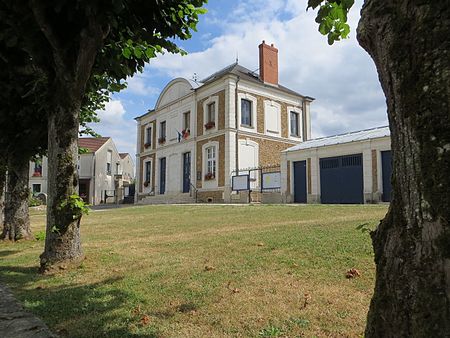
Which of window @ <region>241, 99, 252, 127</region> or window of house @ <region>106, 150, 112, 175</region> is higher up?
window @ <region>241, 99, 252, 127</region>

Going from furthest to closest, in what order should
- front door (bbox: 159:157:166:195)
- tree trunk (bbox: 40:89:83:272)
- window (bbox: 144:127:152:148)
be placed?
window (bbox: 144:127:152:148) → front door (bbox: 159:157:166:195) → tree trunk (bbox: 40:89:83:272)

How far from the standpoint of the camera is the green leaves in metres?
3.66

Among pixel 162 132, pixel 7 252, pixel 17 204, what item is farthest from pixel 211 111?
pixel 7 252

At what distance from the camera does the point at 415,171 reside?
5.37 ft

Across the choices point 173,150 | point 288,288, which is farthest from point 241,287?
point 173,150

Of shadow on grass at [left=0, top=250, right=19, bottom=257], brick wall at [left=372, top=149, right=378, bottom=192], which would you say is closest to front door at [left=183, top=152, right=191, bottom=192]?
brick wall at [left=372, top=149, right=378, bottom=192]

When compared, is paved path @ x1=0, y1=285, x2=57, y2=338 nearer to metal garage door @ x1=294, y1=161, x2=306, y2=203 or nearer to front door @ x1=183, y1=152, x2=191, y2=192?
metal garage door @ x1=294, y1=161, x2=306, y2=203

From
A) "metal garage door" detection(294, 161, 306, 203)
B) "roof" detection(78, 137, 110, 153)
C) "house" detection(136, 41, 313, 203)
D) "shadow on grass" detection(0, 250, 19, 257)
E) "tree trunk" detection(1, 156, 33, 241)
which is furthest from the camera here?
"roof" detection(78, 137, 110, 153)

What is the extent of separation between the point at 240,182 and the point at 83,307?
849 inches

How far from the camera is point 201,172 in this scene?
2927 cm

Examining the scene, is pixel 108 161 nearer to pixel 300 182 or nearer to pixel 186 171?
pixel 186 171

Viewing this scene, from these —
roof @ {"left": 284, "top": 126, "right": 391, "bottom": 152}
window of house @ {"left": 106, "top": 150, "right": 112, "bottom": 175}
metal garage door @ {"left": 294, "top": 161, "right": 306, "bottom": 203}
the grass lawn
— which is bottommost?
Answer: the grass lawn

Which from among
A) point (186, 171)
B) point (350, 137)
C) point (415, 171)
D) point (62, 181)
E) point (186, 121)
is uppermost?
point (186, 121)

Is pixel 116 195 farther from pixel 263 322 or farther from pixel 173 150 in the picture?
pixel 263 322
